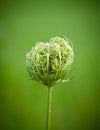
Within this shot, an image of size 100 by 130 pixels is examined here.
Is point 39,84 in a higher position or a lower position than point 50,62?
lower

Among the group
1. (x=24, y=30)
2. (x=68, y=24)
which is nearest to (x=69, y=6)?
(x=68, y=24)

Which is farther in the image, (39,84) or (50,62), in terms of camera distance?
(39,84)

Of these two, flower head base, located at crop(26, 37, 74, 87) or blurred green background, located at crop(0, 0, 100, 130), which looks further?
blurred green background, located at crop(0, 0, 100, 130)

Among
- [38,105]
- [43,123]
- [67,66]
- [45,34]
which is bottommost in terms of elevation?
[43,123]

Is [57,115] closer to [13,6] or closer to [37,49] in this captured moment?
[37,49]

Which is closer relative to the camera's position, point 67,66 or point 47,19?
point 67,66
